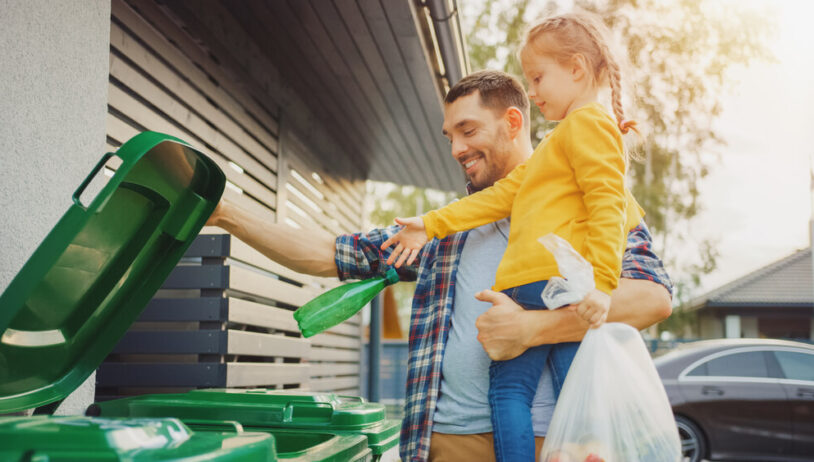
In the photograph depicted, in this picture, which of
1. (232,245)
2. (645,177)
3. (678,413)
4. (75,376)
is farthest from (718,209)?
(75,376)

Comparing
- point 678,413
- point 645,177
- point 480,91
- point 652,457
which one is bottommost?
point 678,413

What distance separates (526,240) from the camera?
1.98 meters

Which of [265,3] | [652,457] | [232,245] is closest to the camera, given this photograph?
[652,457]

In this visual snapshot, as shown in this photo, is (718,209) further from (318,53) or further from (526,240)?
(526,240)

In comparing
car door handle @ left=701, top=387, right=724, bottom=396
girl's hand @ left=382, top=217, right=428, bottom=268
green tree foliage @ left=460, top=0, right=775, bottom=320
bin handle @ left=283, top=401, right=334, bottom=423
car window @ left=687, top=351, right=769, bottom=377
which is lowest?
car door handle @ left=701, top=387, right=724, bottom=396

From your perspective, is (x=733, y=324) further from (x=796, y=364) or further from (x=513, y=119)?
(x=513, y=119)

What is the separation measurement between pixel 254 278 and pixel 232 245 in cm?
35

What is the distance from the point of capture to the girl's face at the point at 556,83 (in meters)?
2.12

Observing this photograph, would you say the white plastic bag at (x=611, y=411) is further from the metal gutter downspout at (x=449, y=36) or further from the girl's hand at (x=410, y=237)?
the metal gutter downspout at (x=449, y=36)

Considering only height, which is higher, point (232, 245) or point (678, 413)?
point (232, 245)

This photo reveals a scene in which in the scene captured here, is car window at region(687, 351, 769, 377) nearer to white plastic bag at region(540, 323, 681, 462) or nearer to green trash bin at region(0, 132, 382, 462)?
green trash bin at region(0, 132, 382, 462)

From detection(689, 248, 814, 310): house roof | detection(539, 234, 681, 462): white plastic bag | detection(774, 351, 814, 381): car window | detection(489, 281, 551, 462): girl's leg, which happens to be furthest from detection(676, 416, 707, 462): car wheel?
detection(689, 248, 814, 310): house roof

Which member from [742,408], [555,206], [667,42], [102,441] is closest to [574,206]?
[555,206]

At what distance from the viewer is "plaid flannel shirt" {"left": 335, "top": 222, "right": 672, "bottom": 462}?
204cm
